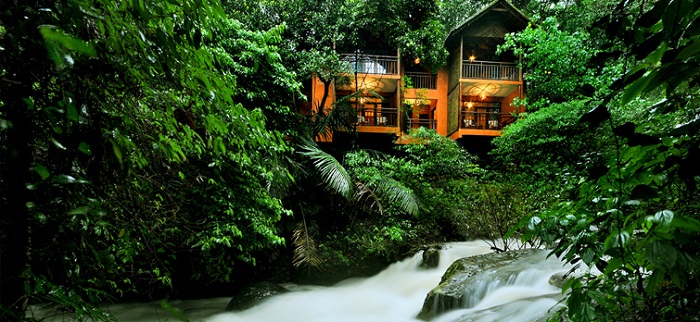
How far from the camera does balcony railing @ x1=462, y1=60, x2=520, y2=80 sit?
1413cm

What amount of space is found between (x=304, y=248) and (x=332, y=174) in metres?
1.55

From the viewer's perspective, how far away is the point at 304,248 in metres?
6.95

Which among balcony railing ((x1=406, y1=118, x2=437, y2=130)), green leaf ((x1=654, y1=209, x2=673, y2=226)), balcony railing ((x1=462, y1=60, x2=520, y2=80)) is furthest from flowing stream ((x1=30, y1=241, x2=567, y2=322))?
balcony railing ((x1=462, y1=60, x2=520, y2=80))

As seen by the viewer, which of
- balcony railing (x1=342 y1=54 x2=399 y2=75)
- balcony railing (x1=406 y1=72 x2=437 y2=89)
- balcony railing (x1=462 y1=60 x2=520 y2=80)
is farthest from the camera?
balcony railing (x1=406 y1=72 x2=437 y2=89)

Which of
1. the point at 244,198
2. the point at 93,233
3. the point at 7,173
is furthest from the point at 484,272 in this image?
the point at 7,173

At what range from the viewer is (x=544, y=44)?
7.79 meters

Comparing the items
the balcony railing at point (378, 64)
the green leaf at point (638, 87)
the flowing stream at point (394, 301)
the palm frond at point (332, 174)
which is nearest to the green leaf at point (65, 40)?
the green leaf at point (638, 87)

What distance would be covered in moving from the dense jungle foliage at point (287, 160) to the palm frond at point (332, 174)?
0.15ft

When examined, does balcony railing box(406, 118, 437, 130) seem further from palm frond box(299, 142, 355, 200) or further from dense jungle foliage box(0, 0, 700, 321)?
palm frond box(299, 142, 355, 200)

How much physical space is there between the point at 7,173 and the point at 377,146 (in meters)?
12.9

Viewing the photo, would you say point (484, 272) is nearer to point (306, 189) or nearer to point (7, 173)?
point (306, 189)

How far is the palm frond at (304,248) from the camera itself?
6820 millimetres

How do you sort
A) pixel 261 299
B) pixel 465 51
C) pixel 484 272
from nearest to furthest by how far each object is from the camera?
pixel 484 272 < pixel 261 299 < pixel 465 51

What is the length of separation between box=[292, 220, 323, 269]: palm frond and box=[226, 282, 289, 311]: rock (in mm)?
628
